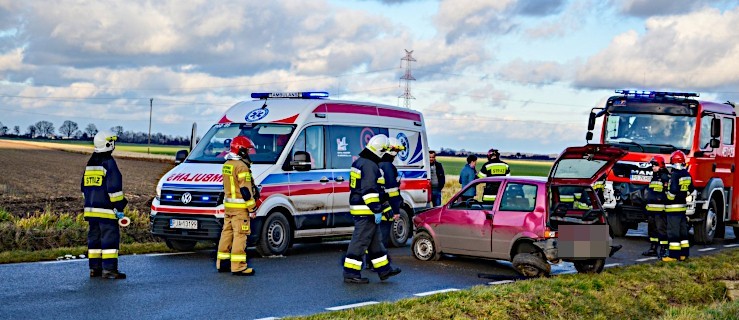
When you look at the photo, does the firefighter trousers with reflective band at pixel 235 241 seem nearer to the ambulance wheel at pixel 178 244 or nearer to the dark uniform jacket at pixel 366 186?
the dark uniform jacket at pixel 366 186

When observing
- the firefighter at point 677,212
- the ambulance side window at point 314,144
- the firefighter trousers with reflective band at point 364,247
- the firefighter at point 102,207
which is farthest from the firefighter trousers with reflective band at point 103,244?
the firefighter at point 677,212

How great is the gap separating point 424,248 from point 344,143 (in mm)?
2495

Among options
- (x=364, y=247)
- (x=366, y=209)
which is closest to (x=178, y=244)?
(x=364, y=247)

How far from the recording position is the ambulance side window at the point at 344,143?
1555 centimetres

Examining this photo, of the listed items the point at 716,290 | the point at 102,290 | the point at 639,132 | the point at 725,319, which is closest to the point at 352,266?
the point at 102,290

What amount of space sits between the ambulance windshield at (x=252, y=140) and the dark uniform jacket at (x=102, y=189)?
326 cm

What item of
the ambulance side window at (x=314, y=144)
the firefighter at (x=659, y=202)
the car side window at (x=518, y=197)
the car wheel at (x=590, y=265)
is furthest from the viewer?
the firefighter at (x=659, y=202)

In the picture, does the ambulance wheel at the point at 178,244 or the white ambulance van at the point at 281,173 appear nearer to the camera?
the white ambulance van at the point at 281,173

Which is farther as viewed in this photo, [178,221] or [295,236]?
[295,236]

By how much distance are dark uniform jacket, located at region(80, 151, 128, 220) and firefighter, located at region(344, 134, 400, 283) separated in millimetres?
2771

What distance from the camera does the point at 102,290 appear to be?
10422 millimetres

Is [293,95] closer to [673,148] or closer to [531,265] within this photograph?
[531,265]

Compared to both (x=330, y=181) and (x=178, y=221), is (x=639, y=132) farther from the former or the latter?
(x=178, y=221)

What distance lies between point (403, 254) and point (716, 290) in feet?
15.8
